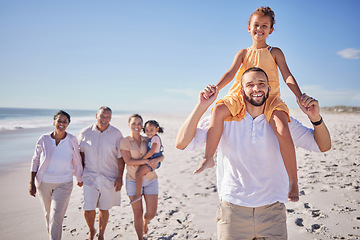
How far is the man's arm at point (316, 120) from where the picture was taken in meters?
2.13

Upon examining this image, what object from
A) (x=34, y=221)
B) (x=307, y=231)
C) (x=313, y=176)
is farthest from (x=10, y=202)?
(x=313, y=176)

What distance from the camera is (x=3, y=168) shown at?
29.4ft

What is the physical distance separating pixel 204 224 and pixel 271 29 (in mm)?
3579

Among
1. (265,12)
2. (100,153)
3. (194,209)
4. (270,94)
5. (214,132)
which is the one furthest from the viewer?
(194,209)

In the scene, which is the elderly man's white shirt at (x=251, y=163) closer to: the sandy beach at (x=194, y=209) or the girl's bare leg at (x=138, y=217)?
the girl's bare leg at (x=138, y=217)

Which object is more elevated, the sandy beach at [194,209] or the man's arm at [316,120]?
the man's arm at [316,120]

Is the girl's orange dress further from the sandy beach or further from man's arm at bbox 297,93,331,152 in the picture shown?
the sandy beach

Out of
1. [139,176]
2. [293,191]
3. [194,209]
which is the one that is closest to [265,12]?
[293,191]

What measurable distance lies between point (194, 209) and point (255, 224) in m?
3.64

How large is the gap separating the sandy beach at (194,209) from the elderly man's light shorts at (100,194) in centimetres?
74

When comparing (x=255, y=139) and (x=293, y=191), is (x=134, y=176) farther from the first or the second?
(x=293, y=191)

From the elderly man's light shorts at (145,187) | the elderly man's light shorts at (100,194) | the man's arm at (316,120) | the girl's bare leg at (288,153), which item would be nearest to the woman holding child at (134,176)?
the elderly man's light shorts at (145,187)

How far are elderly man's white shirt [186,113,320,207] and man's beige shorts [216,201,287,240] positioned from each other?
2.4 inches

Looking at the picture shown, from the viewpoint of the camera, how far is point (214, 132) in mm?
2229
